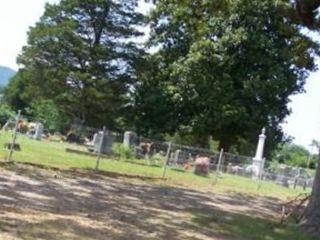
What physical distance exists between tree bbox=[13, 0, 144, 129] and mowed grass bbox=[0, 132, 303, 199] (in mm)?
11772

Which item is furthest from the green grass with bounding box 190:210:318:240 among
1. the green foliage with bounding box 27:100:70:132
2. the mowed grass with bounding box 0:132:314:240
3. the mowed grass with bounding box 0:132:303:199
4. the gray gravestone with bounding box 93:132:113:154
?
the green foliage with bounding box 27:100:70:132

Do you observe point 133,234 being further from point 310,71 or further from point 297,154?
point 297,154

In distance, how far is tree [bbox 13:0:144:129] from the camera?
41.7 m

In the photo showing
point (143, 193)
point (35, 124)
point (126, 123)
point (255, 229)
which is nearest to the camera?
point (255, 229)

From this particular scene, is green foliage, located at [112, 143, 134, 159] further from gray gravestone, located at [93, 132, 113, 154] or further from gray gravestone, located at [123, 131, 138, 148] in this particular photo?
gray gravestone, located at [93, 132, 113, 154]

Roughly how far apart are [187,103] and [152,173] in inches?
742

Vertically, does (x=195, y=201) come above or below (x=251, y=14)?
below

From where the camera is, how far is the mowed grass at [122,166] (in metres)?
21.8

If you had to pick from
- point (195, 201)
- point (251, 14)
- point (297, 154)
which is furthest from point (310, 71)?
point (297, 154)

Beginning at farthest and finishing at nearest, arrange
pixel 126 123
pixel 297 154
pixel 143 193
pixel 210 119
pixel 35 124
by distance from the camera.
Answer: pixel 297 154 < pixel 126 123 < pixel 210 119 < pixel 35 124 < pixel 143 193

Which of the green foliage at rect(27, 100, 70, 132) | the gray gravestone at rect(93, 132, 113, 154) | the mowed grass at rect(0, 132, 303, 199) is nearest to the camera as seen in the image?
the mowed grass at rect(0, 132, 303, 199)

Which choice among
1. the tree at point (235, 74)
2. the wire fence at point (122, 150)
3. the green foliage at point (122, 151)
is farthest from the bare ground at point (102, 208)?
the tree at point (235, 74)

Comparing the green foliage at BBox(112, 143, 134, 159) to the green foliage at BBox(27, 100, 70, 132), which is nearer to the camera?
the green foliage at BBox(112, 143, 134, 159)

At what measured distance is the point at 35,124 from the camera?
31.4m
